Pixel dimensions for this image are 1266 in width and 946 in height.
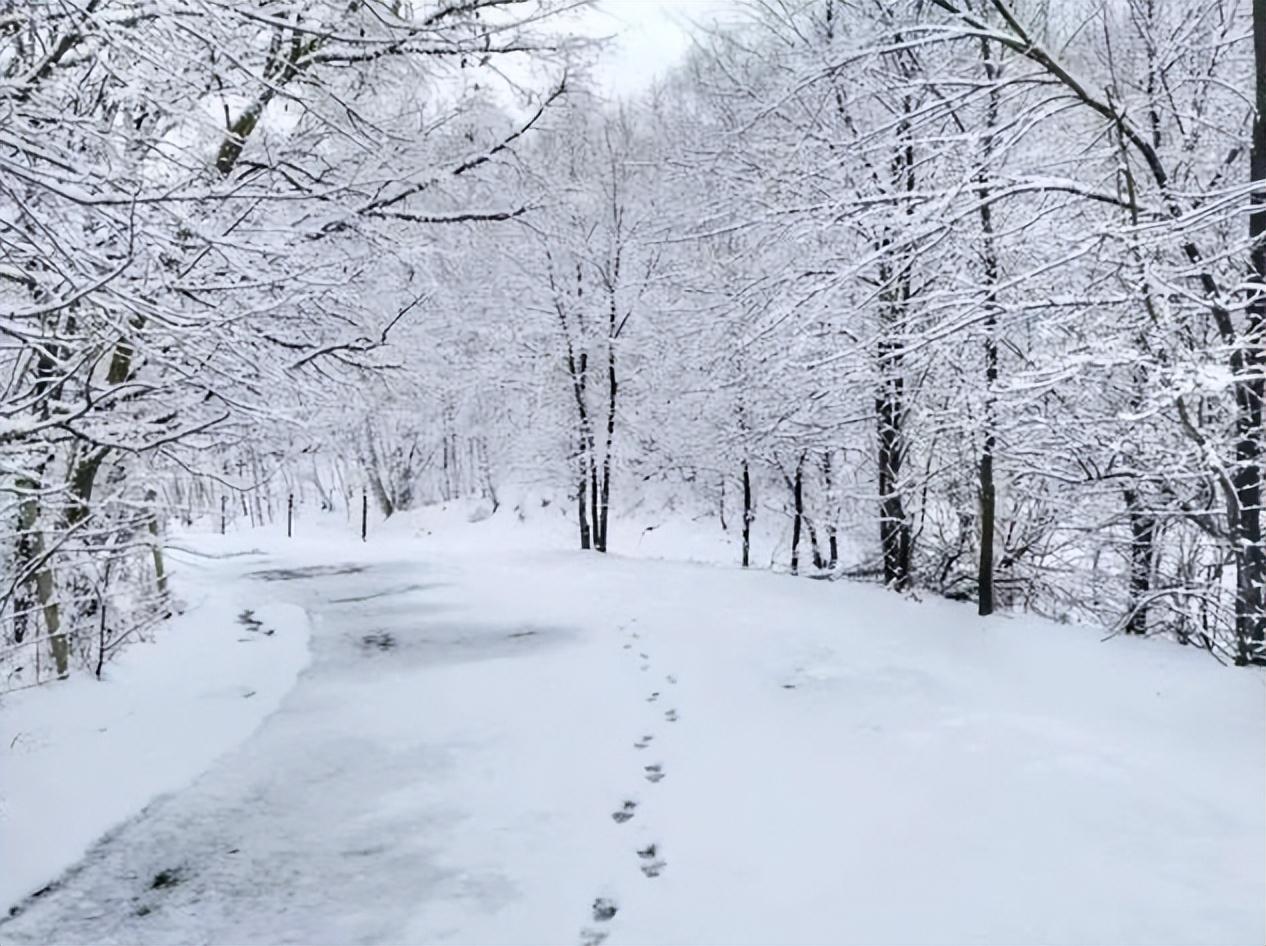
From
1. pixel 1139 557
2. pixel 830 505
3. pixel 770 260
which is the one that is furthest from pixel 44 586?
pixel 830 505

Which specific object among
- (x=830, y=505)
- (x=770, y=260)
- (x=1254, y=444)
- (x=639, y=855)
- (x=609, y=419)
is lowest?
(x=639, y=855)

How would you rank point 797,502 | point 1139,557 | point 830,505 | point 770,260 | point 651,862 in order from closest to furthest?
point 651,862 < point 1139,557 < point 770,260 < point 830,505 < point 797,502

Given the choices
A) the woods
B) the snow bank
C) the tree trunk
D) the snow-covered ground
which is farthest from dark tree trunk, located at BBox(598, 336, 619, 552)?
the tree trunk

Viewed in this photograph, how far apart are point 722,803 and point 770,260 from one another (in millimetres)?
8621

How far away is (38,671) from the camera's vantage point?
614 cm

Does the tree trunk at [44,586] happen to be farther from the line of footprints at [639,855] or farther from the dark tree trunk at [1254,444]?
the dark tree trunk at [1254,444]

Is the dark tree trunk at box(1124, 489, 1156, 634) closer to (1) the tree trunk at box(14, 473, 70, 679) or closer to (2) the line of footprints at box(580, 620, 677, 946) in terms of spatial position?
(2) the line of footprints at box(580, 620, 677, 946)

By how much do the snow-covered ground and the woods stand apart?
1.19 metres

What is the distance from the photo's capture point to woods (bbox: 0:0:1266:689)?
324cm

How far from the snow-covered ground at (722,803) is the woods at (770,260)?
3.89ft

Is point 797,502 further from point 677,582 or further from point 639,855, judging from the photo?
point 639,855

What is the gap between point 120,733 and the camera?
5.36 m

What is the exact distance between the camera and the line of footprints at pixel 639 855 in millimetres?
2988

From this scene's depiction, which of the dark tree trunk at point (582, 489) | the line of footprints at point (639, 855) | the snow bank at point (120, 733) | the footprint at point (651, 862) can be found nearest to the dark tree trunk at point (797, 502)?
the dark tree trunk at point (582, 489)
